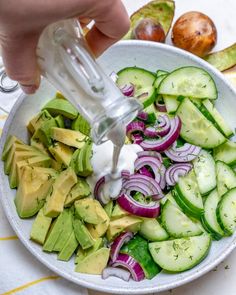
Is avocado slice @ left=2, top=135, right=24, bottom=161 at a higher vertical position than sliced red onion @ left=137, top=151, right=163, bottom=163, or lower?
higher

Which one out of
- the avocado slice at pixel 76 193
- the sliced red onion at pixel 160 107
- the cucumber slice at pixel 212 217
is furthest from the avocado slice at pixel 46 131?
the cucumber slice at pixel 212 217

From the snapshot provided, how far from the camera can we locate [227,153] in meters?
1.20

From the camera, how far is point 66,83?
0.85m

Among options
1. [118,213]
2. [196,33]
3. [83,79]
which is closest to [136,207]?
[118,213]

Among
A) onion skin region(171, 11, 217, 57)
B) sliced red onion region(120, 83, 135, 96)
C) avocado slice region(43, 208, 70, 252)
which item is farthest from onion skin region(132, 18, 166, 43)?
avocado slice region(43, 208, 70, 252)

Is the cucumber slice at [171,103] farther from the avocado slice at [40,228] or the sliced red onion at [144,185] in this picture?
the avocado slice at [40,228]

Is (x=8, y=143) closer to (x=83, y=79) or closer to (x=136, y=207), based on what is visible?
(x=136, y=207)

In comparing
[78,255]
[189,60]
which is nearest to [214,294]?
[78,255]

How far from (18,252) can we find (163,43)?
585 millimetres

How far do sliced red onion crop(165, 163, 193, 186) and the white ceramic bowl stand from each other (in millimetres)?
148

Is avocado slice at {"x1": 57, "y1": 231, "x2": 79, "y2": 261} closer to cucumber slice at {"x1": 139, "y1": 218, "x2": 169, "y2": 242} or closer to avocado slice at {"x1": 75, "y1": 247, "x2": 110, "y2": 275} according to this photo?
avocado slice at {"x1": 75, "y1": 247, "x2": 110, "y2": 275}

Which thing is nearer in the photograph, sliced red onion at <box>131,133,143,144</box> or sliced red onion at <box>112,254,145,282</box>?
sliced red onion at <box>112,254,145,282</box>

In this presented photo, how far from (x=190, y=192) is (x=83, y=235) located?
0.23 metres

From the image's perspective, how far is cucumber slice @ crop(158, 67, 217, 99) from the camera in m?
1.24
